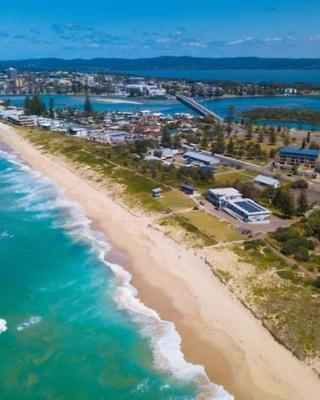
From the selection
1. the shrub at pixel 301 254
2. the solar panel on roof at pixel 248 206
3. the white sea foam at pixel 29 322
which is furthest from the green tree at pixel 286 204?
the white sea foam at pixel 29 322

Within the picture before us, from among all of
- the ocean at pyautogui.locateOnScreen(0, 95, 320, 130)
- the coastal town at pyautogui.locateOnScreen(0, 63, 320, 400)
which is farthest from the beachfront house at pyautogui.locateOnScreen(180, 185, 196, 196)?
the ocean at pyautogui.locateOnScreen(0, 95, 320, 130)

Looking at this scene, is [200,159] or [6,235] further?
[200,159]

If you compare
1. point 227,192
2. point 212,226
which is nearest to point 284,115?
point 227,192

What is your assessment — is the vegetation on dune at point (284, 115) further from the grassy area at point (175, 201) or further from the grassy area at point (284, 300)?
the grassy area at point (284, 300)

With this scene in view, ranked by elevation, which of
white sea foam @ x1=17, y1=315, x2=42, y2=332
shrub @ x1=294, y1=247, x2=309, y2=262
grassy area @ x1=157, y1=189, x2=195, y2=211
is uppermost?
shrub @ x1=294, y1=247, x2=309, y2=262

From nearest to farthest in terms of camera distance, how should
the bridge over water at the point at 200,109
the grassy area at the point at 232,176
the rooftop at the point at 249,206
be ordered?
the rooftop at the point at 249,206, the grassy area at the point at 232,176, the bridge over water at the point at 200,109

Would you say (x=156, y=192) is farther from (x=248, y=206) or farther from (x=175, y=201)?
(x=248, y=206)

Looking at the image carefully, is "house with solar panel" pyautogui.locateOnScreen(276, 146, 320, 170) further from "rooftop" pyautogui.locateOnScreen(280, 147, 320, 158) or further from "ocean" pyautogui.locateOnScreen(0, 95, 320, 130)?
"ocean" pyautogui.locateOnScreen(0, 95, 320, 130)
